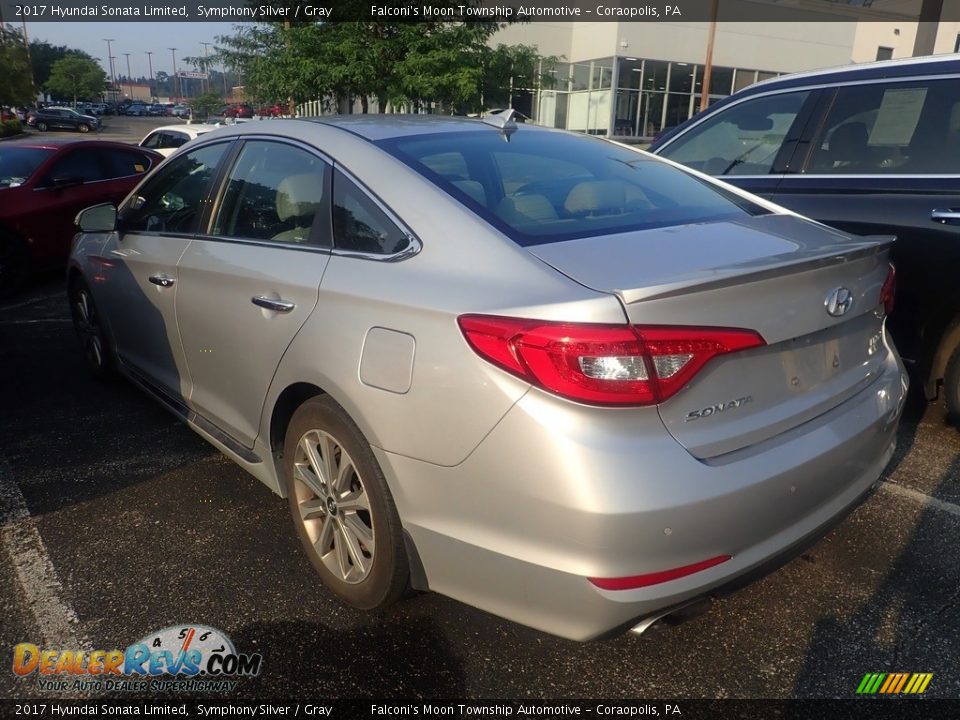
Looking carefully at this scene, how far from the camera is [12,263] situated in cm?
732

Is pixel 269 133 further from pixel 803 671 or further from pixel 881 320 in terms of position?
pixel 803 671

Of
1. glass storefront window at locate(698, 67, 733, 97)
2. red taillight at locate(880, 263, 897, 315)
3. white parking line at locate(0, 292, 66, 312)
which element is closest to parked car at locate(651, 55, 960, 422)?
red taillight at locate(880, 263, 897, 315)

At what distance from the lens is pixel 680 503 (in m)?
1.79

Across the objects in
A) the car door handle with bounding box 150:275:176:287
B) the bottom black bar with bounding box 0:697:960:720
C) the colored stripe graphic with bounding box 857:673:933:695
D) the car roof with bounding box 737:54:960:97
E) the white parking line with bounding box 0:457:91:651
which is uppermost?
the car roof with bounding box 737:54:960:97

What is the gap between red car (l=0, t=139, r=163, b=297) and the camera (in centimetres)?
732

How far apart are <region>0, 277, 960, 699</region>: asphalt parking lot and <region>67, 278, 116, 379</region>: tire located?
3.18 feet

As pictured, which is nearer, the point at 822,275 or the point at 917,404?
the point at 822,275

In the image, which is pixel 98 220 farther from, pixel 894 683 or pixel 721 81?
pixel 721 81

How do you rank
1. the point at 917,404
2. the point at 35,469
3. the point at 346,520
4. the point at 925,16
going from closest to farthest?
the point at 346,520 < the point at 35,469 < the point at 917,404 < the point at 925,16

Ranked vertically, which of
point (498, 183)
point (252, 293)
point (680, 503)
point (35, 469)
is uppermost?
point (498, 183)

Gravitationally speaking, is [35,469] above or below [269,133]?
below

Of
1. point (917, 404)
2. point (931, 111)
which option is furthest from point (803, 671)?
point (931, 111)

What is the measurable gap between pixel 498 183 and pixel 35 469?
2.68 meters

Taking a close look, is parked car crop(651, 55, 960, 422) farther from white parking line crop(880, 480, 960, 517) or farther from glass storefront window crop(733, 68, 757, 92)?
glass storefront window crop(733, 68, 757, 92)
